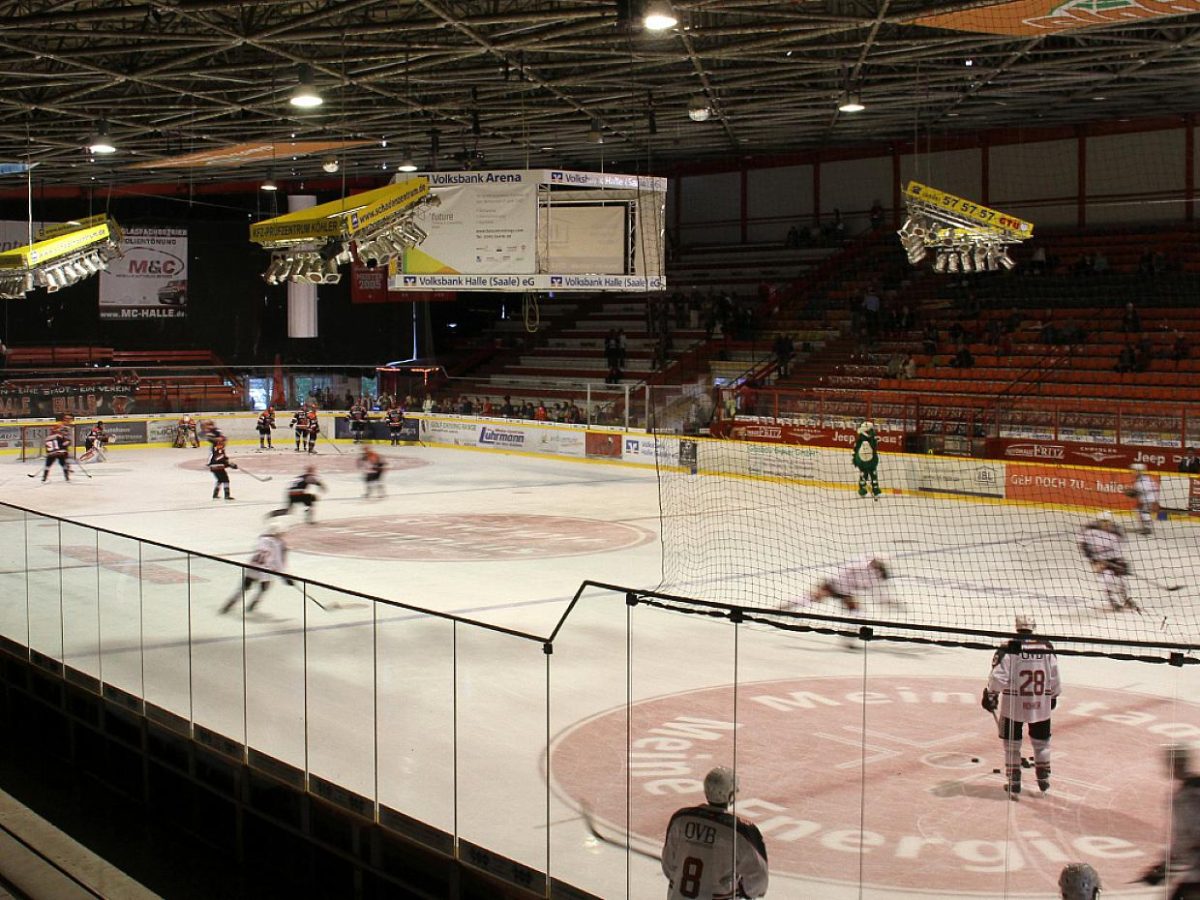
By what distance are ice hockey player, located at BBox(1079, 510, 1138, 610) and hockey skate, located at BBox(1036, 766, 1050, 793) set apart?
24.6ft

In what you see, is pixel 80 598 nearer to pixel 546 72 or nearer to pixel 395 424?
pixel 546 72

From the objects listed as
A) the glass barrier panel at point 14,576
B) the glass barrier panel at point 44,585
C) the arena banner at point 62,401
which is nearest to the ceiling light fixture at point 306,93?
the glass barrier panel at point 14,576

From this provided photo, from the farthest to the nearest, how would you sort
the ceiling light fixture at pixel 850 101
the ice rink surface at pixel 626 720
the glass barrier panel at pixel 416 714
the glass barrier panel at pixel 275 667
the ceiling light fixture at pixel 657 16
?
the ceiling light fixture at pixel 850 101 < the ceiling light fixture at pixel 657 16 < the glass barrier panel at pixel 275 667 < the glass barrier panel at pixel 416 714 < the ice rink surface at pixel 626 720

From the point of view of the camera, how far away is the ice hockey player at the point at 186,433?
113ft

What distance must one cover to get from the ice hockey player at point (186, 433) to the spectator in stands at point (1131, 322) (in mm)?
23458

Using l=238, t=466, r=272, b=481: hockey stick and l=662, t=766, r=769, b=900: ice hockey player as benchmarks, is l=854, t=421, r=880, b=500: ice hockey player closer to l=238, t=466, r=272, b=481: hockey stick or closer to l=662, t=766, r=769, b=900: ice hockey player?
l=238, t=466, r=272, b=481: hockey stick

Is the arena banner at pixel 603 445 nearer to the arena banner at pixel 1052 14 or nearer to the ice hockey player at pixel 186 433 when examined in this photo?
the ice hockey player at pixel 186 433

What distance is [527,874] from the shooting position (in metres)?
6.04

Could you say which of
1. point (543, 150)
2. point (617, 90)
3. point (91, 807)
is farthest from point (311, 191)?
point (91, 807)

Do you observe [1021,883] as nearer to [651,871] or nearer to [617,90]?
[651,871]

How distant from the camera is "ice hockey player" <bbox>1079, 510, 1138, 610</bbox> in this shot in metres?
13.5

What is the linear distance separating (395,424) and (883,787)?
29.7 m

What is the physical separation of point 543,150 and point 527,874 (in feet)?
95.0

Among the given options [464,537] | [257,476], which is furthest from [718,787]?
[257,476]
